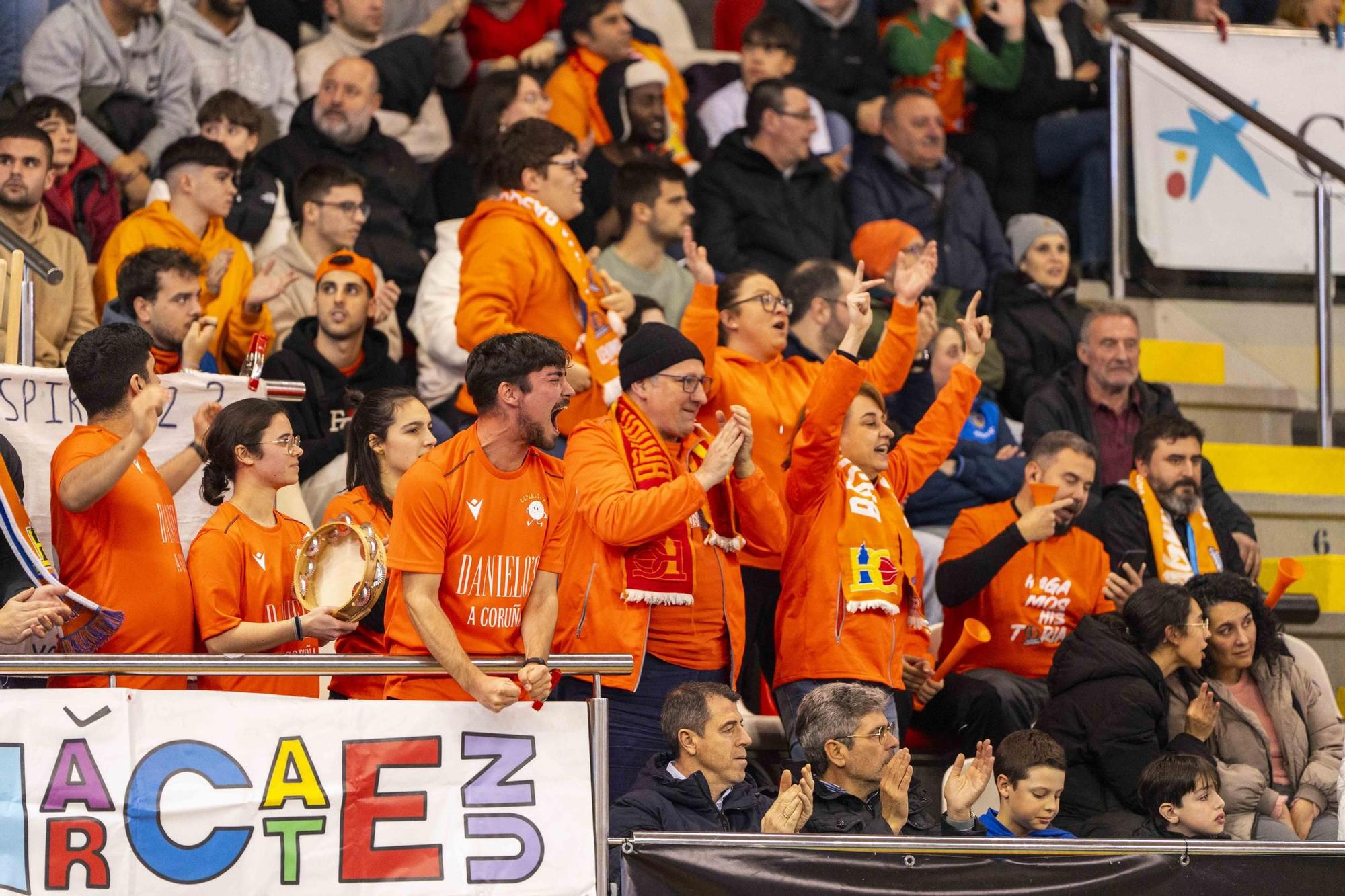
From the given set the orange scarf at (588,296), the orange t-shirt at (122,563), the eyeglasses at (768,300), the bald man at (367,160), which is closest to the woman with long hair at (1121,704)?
the eyeglasses at (768,300)

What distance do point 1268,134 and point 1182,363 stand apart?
1271 millimetres

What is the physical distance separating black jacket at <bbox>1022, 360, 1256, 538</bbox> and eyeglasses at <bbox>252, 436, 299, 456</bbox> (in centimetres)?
344

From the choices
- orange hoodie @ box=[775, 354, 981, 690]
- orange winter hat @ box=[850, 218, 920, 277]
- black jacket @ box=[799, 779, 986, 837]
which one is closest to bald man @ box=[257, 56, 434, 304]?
orange winter hat @ box=[850, 218, 920, 277]

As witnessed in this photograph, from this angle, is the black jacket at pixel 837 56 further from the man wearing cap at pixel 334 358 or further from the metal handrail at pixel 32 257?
the metal handrail at pixel 32 257

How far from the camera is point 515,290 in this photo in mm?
7547

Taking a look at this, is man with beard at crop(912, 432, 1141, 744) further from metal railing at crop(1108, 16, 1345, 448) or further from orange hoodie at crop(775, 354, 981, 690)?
metal railing at crop(1108, 16, 1345, 448)

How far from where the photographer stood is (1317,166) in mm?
9719

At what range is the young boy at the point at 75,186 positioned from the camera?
820 cm

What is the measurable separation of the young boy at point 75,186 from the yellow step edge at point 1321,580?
5458 millimetres

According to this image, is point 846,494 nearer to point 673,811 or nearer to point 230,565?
point 673,811

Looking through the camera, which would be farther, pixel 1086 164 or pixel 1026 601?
pixel 1086 164

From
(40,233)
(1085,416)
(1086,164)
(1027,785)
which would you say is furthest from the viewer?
(1086,164)

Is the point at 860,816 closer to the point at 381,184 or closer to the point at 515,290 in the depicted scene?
the point at 515,290

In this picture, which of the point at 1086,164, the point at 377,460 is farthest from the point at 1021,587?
the point at 1086,164
